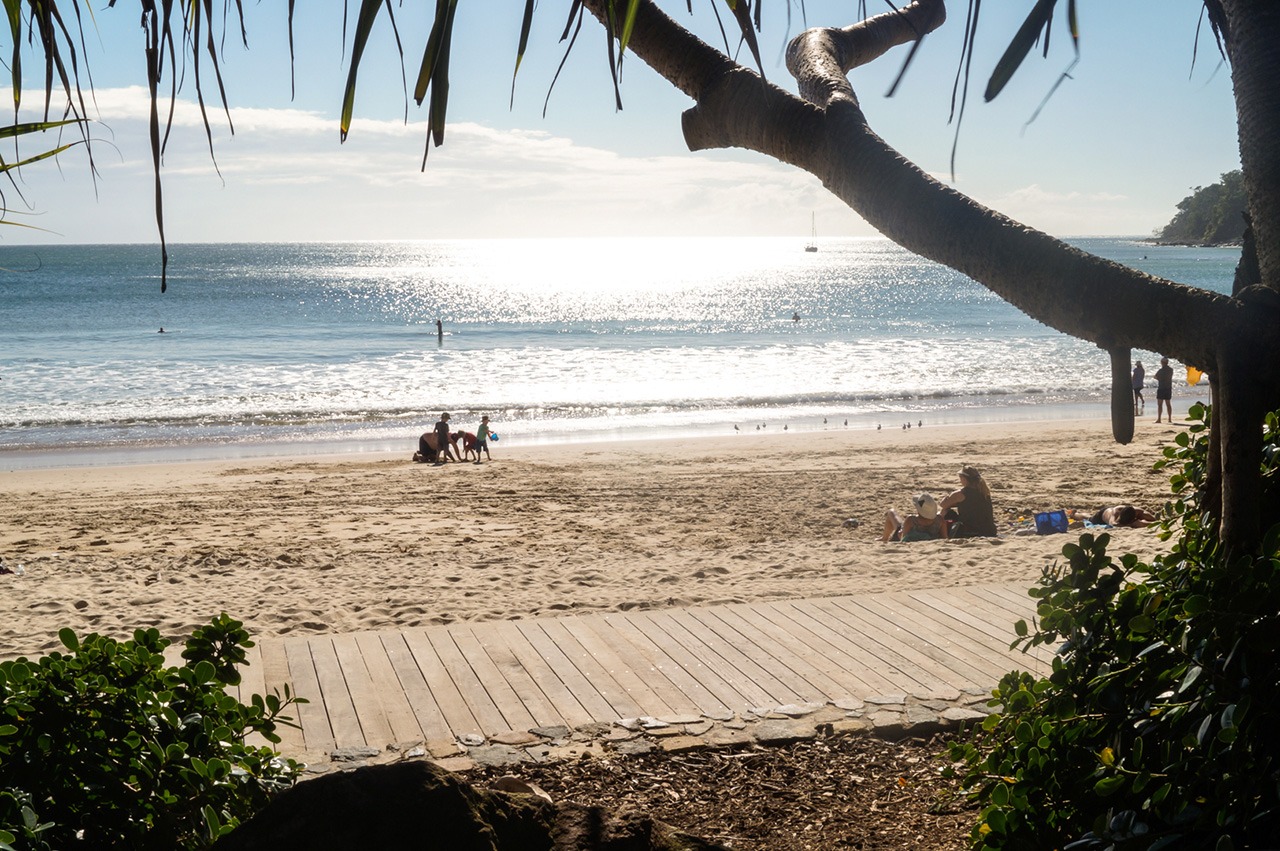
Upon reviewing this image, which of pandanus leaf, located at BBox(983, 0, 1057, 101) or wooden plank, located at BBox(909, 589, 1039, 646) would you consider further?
wooden plank, located at BBox(909, 589, 1039, 646)

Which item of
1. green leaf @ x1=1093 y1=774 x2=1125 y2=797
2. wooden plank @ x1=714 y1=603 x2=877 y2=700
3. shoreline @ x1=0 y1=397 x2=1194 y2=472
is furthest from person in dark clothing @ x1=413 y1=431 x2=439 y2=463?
green leaf @ x1=1093 y1=774 x2=1125 y2=797

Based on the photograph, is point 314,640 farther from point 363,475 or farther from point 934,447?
point 934,447

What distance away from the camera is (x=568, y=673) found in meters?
5.24

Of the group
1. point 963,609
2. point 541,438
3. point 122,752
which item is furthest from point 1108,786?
point 541,438

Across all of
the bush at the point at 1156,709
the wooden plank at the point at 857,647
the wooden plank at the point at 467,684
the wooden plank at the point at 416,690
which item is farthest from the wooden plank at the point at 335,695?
the bush at the point at 1156,709

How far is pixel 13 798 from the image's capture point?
6.46 feet

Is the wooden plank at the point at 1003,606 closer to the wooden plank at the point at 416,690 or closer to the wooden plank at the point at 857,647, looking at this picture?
the wooden plank at the point at 857,647

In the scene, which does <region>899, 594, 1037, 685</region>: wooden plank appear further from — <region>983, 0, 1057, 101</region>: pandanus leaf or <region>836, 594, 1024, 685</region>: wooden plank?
<region>983, 0, 1057, 101</region>: pandanus leaf

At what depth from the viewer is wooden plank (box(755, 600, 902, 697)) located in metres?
5.04

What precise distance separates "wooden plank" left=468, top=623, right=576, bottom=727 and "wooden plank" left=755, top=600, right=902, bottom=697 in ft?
4.76

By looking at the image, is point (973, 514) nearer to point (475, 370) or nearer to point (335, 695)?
point (335, 695)

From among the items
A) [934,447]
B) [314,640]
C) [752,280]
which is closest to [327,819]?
[314,640]

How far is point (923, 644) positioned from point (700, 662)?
1217 millimetres

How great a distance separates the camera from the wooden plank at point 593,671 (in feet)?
15.6
